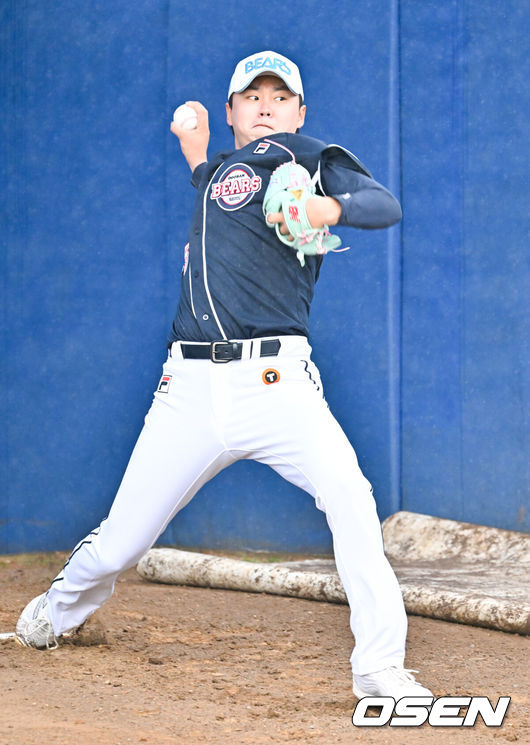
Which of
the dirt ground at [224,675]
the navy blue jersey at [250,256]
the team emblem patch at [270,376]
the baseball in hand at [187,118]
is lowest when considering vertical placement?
the dirt ground at [224,675]

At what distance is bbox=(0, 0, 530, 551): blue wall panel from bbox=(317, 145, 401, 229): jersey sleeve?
2313 mm

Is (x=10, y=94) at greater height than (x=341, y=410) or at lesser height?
greater

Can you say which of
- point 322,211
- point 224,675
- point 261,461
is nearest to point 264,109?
point 322,211

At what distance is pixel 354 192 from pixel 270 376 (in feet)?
2.10

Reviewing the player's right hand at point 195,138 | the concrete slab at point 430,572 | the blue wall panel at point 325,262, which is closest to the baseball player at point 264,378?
the player's right hand at point 195,138

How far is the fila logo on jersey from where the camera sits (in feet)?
11.4

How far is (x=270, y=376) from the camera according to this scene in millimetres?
3299

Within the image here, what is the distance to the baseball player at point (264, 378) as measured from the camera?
10.4ft

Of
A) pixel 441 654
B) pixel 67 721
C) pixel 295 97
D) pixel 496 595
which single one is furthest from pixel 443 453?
pixel 67 721

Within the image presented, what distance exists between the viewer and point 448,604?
14.2 feet

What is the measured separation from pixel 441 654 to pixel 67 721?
1.55 metres

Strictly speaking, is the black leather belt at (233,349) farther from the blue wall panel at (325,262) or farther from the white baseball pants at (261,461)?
the blue wall panel at (325,262)

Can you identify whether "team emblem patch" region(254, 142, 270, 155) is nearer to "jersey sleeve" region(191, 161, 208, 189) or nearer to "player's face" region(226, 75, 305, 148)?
"player's face" region(226, 75, 305, 148)

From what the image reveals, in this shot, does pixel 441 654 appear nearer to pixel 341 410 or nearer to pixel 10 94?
pixel 341 410
